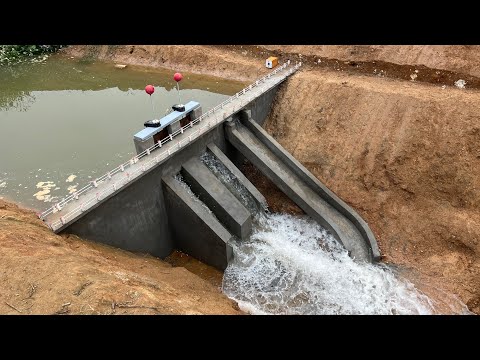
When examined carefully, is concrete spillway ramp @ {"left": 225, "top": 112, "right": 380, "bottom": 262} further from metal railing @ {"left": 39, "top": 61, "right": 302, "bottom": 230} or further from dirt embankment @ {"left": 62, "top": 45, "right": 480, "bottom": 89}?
dirt embankment @ {"left": 62, "top": 45, "right": 480, "bottom": 89}

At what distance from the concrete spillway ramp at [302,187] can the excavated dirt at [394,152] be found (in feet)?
2.44

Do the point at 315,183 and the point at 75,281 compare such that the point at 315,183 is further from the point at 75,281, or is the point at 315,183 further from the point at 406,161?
the point at 75,281

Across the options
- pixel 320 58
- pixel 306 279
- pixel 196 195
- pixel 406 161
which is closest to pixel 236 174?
pixel 196 195

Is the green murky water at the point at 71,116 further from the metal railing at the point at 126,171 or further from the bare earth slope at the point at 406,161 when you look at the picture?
the bare earth slope at the point at 406,161

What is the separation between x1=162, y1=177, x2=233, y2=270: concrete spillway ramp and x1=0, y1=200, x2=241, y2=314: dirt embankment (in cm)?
251

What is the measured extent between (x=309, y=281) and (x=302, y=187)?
18.7ft

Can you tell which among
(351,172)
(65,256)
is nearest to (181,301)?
(65,256)

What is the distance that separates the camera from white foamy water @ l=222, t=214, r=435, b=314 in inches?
641

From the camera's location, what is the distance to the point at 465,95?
795 inches

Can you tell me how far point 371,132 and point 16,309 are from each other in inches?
722

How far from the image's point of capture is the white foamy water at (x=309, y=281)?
16.3 metres

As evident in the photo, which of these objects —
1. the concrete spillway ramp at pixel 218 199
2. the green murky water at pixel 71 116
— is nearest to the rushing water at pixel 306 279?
the concrete spillway ramp at pixel 218 199

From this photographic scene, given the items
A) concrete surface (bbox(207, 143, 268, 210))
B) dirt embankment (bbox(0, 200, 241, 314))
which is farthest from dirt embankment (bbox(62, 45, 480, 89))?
dirt embankment (bbox(0, 200, 241, 314))

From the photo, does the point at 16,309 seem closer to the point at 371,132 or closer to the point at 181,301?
the point at 181,301
